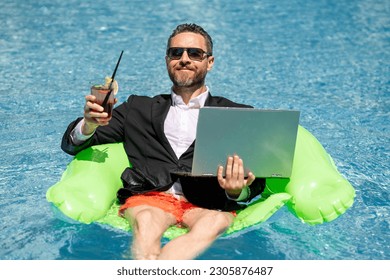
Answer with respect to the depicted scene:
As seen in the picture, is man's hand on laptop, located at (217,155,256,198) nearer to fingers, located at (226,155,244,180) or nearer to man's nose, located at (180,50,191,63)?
fingers, located at (226,155,244,180)

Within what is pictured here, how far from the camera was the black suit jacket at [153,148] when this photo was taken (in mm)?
3684

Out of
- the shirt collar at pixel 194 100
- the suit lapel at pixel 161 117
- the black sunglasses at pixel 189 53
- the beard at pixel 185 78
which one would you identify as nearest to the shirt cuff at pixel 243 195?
the suit lapel at pixel 161 117

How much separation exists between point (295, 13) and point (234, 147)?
18.7 ft

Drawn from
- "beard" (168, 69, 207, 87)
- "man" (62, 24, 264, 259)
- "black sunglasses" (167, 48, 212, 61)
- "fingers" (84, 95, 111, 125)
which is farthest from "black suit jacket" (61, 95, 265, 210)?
"fingers" (84, 95, 111, 125)

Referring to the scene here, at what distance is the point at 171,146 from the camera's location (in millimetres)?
3793

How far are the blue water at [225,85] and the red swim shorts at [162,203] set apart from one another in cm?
17

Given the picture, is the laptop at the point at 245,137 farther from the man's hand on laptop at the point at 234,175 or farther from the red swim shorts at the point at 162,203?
the red swim shorts at the point at 162,203

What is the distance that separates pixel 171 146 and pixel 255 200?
0.58m

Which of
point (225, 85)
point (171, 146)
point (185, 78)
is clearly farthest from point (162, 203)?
point (225, 85)

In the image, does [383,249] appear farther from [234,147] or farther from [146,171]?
[146,171]

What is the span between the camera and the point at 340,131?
5.53 meters

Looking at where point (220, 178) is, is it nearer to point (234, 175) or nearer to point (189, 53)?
point (234, 175)

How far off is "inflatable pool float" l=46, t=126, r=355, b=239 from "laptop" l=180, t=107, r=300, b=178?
0.27m

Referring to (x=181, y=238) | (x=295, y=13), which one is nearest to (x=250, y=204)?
(x=181, y=238)
